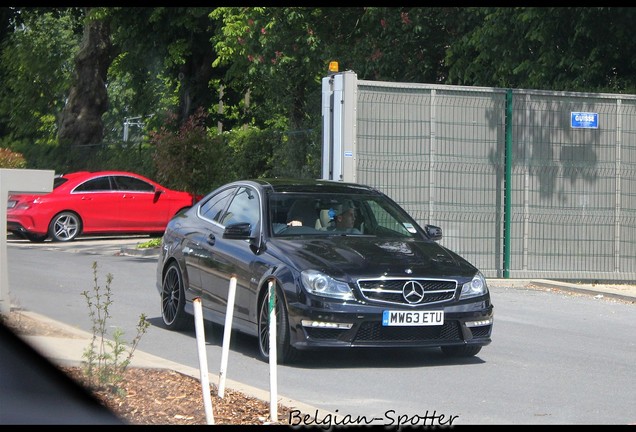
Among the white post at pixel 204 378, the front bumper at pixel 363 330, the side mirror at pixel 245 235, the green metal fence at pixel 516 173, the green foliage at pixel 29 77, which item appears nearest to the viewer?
the white post at pixel 204 378

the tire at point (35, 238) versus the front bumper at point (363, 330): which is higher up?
the front bumper at point (363, 330)

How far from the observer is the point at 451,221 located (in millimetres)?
17141

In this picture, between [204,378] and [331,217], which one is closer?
[204,378]

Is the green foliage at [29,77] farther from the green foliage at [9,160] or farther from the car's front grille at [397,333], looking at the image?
the car's front grille at [397,333]

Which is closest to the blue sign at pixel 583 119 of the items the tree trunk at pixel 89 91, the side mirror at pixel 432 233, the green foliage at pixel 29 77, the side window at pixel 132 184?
the side mirror at pixel 432 233

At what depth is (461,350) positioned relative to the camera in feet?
33.4

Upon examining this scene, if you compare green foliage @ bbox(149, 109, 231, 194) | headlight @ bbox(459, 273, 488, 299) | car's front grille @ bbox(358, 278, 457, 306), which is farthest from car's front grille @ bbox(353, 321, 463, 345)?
green foliage @ bbox(149, 109, 231, 194)

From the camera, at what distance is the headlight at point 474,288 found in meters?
9.73

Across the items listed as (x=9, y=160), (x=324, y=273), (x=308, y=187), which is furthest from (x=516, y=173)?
(x=9, y=160)

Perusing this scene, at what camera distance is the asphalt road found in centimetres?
785

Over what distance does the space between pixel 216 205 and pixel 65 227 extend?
45.8ft

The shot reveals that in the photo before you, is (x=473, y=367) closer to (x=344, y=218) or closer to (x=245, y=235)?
(x=344, y=218)

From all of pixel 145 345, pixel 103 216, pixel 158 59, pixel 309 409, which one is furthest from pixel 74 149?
pixel 309 409

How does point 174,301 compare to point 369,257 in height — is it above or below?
below
